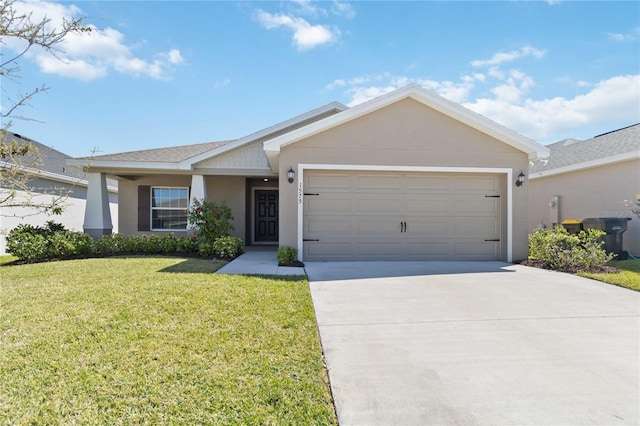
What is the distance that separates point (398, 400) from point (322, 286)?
3.46 meters

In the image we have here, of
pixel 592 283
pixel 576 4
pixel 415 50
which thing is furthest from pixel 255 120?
A: pixel 592 283

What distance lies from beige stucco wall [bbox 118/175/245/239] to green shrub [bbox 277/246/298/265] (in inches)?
201

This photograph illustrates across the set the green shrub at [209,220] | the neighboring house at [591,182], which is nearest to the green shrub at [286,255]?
the green shrub at [209,220]

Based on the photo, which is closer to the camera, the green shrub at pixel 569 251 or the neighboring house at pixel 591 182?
the green shrub at pixel 569 251

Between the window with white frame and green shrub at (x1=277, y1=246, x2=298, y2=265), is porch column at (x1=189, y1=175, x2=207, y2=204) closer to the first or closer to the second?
the window with white frame

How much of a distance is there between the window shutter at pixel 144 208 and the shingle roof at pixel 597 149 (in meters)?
15.6

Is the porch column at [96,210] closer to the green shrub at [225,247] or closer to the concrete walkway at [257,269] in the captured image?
the green shrub at [225,247]

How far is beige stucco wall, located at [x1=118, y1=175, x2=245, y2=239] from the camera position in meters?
12.9

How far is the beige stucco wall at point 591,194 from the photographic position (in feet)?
33.7

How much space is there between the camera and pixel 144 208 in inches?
517

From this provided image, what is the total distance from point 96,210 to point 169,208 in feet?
8.62

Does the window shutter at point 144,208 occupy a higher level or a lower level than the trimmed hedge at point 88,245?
higher

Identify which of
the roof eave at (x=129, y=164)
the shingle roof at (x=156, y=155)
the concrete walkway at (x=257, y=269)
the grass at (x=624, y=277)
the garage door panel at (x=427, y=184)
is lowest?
the grass at (x=624, y=277)

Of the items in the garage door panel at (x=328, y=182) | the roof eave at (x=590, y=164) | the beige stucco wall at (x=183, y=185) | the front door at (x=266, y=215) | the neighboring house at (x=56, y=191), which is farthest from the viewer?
the front door at (x=266, y=215)
